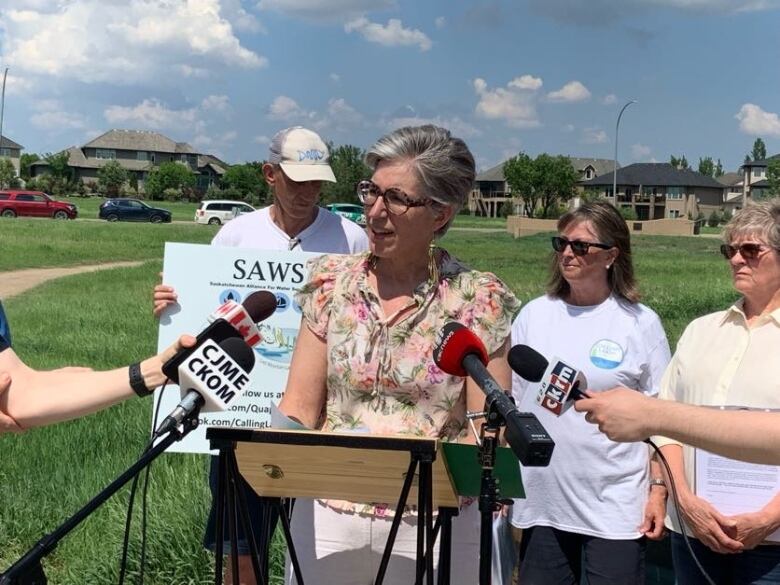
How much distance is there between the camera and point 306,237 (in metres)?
4.65

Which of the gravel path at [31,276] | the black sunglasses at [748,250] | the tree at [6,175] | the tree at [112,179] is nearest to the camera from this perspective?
the black sunglasses at [748,250]

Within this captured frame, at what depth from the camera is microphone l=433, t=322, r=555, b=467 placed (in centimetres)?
175

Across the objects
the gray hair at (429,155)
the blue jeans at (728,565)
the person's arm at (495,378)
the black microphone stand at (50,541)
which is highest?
the gray hair at (429,155)

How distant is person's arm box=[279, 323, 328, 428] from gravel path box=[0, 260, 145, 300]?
1706 centimetres

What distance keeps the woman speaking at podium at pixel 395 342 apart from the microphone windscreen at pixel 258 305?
0.37 metres

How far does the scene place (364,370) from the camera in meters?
2.84

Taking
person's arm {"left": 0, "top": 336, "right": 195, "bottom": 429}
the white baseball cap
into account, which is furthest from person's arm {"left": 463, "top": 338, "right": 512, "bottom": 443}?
the white baseball cap

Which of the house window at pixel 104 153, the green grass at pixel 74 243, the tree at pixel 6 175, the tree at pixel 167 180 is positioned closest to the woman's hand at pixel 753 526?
the green grass at pixel 74 243

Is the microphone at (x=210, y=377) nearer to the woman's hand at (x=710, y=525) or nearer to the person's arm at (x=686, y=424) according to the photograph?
the person's arm at (x=686, y=424)

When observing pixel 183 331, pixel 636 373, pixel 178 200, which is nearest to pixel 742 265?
pixel 636 373

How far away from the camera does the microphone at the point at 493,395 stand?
1.75 metres

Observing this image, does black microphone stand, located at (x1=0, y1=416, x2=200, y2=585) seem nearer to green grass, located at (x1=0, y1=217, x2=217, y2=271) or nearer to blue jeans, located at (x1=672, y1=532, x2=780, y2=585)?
blue jeans, located at (x1=672, y1=532, x2=780, y2=585)

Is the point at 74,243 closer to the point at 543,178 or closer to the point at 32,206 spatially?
the point at 32,206

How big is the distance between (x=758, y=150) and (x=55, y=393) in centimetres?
17852
